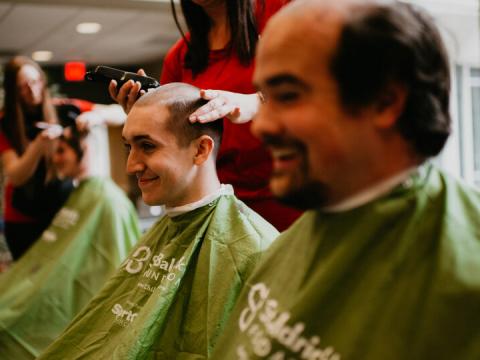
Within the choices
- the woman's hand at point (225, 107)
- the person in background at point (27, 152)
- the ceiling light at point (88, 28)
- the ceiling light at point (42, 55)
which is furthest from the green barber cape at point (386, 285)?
the ceiling light at point (42, 55)

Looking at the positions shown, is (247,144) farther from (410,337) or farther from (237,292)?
(410,337)

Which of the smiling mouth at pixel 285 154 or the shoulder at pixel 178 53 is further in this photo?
the shoulder at pixel 178 53

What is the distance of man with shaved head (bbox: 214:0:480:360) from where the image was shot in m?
0.87

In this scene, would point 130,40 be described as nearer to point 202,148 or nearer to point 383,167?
point 202,148

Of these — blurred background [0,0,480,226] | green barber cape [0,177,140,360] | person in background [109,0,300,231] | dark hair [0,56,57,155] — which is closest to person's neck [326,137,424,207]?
person in background [109,0,300,231]

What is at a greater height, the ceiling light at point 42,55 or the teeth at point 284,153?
the teeth at point 284,153

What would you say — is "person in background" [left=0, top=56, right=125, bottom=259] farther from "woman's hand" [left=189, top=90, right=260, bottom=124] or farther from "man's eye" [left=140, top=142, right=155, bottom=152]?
"woman's hand" [left=189, top=90, right=260, bottom=124]

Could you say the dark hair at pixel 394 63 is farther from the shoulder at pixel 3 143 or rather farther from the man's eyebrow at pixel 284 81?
the shoulder at pixel 3 143

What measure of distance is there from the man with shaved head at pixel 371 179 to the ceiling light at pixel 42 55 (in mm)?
7637

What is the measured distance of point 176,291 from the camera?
4.99 feet

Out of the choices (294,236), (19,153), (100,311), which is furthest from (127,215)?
(294,236)

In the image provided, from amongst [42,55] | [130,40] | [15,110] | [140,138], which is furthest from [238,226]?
[42,55]

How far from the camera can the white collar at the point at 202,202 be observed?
5.41ft

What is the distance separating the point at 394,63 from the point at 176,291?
86cm
